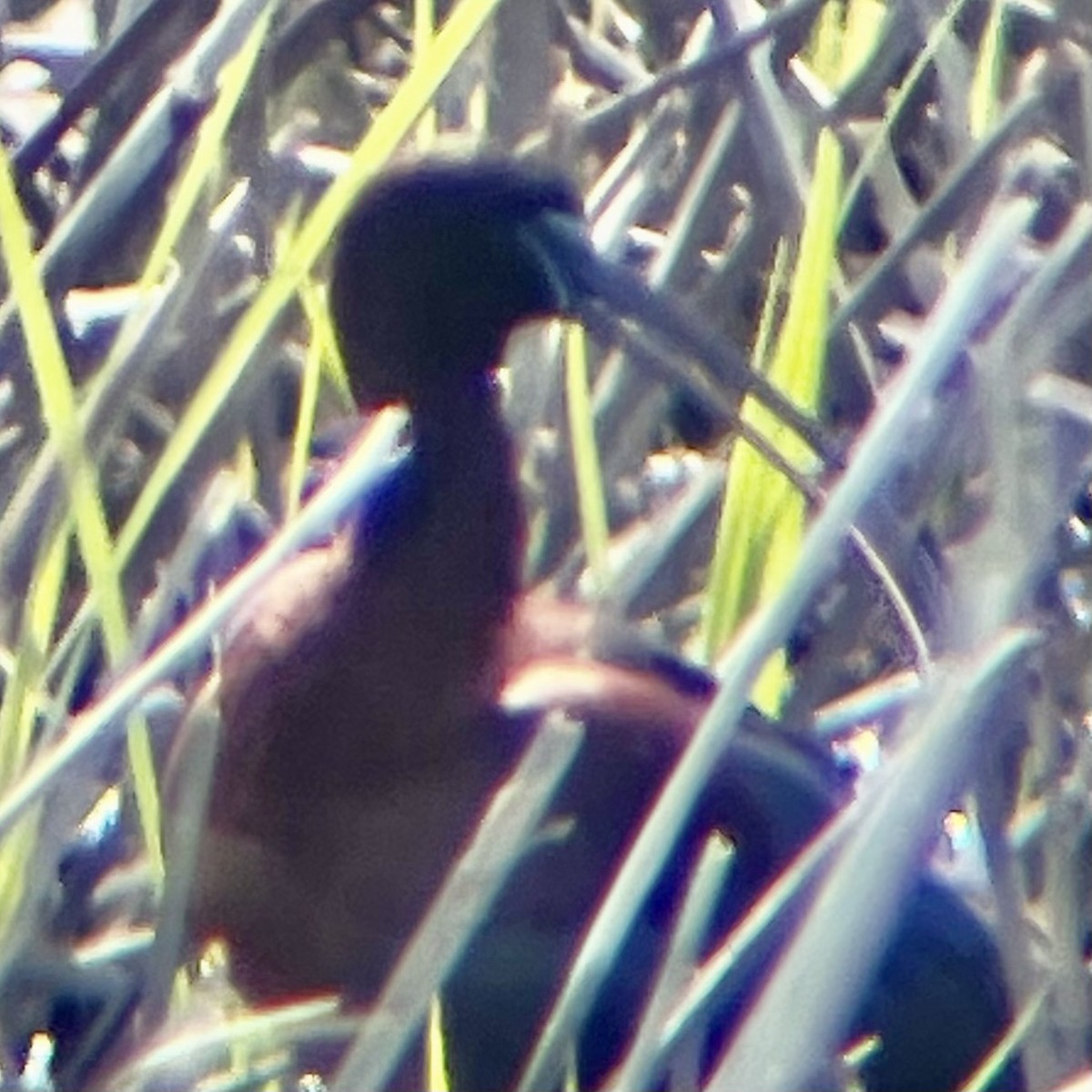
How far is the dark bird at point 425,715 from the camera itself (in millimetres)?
1227

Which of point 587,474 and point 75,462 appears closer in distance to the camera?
point 75,462

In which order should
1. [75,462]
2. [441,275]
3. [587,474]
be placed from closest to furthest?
1. [75,462]
2. [587,474]
3. [441,275]

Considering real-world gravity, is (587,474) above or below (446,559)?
above

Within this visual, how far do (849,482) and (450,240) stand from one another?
0.70 meters

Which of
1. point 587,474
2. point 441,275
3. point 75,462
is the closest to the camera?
point 75,462

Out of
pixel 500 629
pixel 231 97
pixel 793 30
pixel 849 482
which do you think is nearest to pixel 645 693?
pixel 500 629

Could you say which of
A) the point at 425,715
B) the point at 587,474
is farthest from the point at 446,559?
the point at 587,474

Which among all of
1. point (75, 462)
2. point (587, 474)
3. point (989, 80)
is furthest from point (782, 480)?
point (75, 462)

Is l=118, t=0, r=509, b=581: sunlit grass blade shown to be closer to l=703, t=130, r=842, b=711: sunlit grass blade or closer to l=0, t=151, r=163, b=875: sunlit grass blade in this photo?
l=0, t=151, r=163, b=875: sunlit grass blade

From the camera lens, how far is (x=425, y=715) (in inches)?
49.0

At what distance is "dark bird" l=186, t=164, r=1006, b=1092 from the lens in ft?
4.02

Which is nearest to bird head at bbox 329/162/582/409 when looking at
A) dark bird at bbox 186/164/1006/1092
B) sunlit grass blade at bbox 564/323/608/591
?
dark bird at bbox 186/164/1006/1092

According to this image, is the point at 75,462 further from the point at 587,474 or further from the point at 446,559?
the point at 446,559

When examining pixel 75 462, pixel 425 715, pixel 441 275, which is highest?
pixel 75 462
